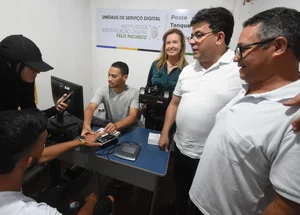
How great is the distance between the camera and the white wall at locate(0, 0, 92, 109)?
64.6 inches

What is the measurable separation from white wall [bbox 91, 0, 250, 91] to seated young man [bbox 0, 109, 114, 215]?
214 centimetres

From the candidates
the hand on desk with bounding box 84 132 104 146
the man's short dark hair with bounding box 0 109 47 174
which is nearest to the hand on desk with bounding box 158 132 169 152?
the hand on desk with bounding box 84 132 104 146

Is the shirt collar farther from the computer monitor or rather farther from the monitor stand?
the monitor stand

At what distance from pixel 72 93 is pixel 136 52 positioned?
1.57 meters

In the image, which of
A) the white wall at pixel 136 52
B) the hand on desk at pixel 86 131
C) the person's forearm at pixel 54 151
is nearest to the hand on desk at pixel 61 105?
the hand on desk at pixel 86 131

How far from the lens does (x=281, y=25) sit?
0.58 metres

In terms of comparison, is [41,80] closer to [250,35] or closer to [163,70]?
[163,70]

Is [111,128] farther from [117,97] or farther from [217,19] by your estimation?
[217,19]

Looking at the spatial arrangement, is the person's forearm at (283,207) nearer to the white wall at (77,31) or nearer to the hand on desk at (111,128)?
the hand on desk at (111,128)

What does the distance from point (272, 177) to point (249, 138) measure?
0.46ft

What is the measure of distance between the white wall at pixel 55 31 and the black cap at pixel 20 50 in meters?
0.68

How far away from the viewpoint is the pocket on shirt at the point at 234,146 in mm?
627

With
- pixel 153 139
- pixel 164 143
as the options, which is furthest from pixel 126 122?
pixel 164 143

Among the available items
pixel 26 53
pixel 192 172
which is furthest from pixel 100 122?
pixel 192 172
